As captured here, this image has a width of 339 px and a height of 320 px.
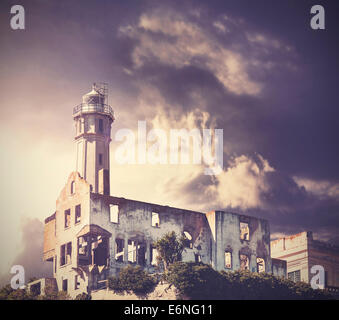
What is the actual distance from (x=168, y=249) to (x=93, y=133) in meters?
17.5

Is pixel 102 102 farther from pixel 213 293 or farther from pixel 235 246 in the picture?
pixel 213 293

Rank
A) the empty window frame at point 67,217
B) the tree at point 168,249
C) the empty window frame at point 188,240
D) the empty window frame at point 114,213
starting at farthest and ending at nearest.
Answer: the empty window frame at point 188,240 < the empty window frame at point 67,217 < the empty window frame at point 114,213 < the tree at point 168,249

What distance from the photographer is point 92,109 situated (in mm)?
73000

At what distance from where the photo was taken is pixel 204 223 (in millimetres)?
67188

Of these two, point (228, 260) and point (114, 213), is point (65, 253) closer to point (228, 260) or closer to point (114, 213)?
point (114, 213)

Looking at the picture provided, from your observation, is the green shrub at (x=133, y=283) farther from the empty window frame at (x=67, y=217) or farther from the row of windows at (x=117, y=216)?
the empty window frame at (x=67, y=217)

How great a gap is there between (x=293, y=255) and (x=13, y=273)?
95.2 feet

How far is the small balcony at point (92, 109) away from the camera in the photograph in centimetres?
7294

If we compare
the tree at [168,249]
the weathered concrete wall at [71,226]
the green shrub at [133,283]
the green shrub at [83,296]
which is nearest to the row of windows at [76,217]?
the weathered concrete wall at [71,226]

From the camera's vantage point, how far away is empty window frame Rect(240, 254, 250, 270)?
68250mm

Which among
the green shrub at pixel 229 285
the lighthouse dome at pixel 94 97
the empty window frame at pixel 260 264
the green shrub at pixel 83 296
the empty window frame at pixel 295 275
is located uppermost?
the lighthouse dome at pixel 94 97

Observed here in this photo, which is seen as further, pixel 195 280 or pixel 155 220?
pixel 155 220

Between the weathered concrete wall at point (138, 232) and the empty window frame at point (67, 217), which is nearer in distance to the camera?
the weathered concrete wall at point (138, 232)

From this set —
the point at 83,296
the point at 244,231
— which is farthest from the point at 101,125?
the point at 83,296
